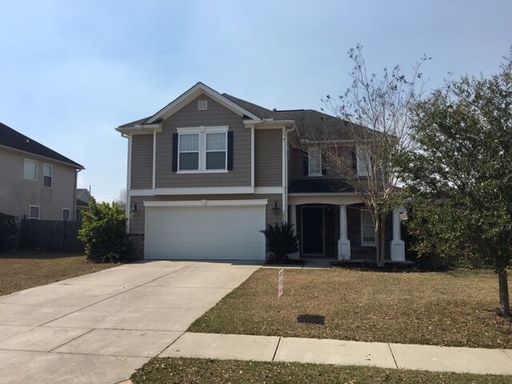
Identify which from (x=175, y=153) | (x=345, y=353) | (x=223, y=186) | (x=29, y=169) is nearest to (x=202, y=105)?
(x=175, y=153)

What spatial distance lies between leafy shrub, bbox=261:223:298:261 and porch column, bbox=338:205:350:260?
77.7 inches

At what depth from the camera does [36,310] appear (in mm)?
9500

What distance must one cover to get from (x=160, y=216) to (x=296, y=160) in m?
6.68

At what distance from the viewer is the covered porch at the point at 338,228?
62.0 feet

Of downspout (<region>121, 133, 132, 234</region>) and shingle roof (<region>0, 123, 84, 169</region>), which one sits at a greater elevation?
shingle roof (<region>0, 123, 84, 169</region>)

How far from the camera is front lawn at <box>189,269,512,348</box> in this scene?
750cm

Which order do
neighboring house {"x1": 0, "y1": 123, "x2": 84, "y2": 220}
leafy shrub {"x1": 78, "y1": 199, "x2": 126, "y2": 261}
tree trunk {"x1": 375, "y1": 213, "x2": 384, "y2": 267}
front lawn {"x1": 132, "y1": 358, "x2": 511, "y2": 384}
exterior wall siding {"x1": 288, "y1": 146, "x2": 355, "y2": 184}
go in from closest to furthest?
front lawn {"x1": 132, "y1": 358, "x2": 511, "y2": 384} < tree trunk {"x1": 375, "y1": 213, "x2": 384, "y2": 267} < leafy shrub {"x1": 78, "y1": 199, "x2": 126, "y2": 261} < exterior wall siding {"x1": 288, "y1": 146, "x2": 355, "y2": 184} < neighboring house {"x1": 0, "y1": 123, "x2": 84, "y2": 220}

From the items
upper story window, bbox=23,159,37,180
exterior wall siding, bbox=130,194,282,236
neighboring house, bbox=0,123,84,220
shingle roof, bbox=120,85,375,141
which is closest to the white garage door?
exterior wall siding, bbox=130,194,282,236

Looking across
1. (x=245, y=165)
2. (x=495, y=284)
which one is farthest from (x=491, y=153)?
(x=245, y=165)

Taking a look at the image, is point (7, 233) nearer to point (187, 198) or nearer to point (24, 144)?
point (24, 144)

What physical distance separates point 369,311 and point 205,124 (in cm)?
1257

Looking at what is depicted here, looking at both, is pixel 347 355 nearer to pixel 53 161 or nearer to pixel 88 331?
pixel 88 331

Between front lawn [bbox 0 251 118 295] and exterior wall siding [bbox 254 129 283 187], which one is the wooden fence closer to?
front lawn [bbox 0 251 118 295]

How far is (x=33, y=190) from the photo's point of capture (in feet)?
91.6
